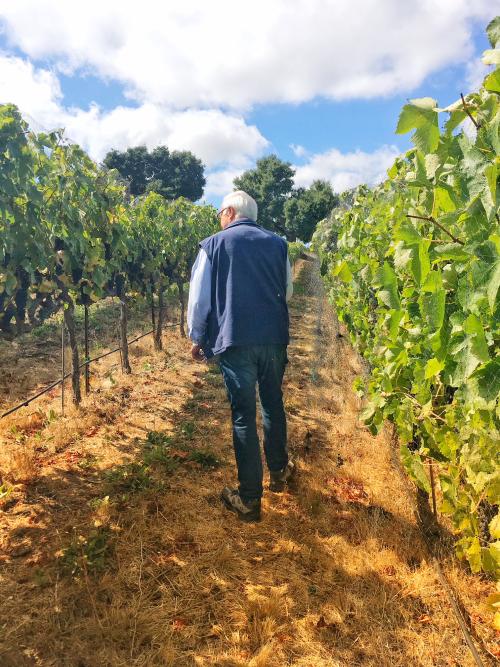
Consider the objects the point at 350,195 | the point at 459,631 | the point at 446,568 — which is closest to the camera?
the point at 459,631

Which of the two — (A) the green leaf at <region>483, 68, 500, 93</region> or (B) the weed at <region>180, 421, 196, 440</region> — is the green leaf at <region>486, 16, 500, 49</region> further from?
(B) the weed at <region>180, 421, 196, 440</region>

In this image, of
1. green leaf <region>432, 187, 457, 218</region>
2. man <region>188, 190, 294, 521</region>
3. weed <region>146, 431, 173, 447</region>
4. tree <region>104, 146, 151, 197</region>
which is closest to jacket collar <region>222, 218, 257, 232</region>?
man <region>188, 190, 294, 521</region>

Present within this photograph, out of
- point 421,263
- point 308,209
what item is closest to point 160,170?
point 308,209

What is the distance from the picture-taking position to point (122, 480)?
345 cm

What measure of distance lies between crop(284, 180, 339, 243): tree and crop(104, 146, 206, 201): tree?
482 inches

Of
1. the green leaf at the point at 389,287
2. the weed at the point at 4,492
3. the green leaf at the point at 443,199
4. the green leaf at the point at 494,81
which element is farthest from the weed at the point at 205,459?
the green leaf at the point at 494,81

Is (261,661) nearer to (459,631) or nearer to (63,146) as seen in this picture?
(459,631)

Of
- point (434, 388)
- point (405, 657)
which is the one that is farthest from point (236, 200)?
point (405, 657)

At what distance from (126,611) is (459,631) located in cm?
168

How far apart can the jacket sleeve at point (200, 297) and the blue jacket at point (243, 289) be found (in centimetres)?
4

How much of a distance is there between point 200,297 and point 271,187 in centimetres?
5070

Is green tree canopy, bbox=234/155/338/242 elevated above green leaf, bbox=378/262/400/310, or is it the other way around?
green tree canopy, bbox=234/155/338/242

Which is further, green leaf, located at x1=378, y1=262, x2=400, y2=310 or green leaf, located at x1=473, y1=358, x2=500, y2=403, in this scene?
green leaf, located at x1=378, y1=262, x2=400, y2=310

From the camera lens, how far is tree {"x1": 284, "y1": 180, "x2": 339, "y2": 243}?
141 feet
